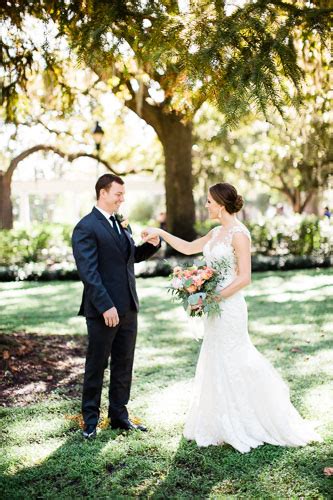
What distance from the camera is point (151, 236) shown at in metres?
5.20

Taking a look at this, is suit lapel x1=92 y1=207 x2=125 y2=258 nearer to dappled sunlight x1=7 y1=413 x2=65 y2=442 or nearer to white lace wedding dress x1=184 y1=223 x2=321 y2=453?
white lace wedding dress x1=184 y1=223 x2=321 y2=453

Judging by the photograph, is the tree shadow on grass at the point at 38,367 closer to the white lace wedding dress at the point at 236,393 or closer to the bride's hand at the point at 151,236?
the white lace wedding dress at the point at 236,393

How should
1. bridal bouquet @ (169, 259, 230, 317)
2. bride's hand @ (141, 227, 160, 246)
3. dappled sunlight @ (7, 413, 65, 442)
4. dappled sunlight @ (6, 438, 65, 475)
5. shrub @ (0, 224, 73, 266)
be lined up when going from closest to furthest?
dappled sunlight @ (6, 438, 65, 475) → bridal bouquet @ (169, 259, 230, 317) → dappled sunlight @ (7, 413, 65, 442) → bride's hand @ (141, 227, 160, 246) → shrub @ (0, 224, 73, 266)

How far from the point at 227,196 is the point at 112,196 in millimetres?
988

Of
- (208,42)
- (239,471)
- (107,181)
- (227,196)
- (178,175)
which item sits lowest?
(239,471)

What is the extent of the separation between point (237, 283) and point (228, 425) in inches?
46.5

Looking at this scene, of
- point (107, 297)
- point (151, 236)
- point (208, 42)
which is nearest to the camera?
point (208, 42)

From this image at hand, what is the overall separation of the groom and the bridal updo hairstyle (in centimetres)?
81

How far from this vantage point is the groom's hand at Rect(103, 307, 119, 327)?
459 cm

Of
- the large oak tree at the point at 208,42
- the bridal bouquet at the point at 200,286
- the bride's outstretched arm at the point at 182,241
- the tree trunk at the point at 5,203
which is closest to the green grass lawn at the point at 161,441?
the bridal bouquet at the point at 200,286

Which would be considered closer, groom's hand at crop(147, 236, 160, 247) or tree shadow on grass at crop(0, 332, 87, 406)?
A: groom's hand at crop(147, 236, 160, 247)

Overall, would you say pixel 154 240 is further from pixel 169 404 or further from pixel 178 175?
pixel 178 175

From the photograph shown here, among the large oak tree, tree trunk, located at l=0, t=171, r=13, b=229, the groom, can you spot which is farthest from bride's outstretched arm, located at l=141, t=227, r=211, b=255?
tree trunk, located at l=0, t=171, r=13, b=229

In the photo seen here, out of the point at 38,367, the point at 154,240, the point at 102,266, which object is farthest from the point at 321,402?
the point at 38,367
